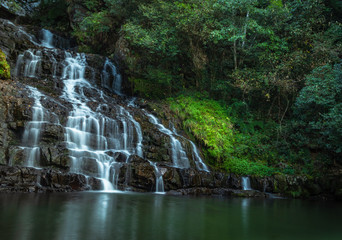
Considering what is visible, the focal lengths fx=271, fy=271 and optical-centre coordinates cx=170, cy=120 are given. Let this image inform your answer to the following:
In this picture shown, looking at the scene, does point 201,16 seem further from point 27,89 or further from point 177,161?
point 27,89

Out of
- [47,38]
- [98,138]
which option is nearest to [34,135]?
[98,138]

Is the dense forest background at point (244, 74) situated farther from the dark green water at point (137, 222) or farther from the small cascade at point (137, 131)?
the dark green water at point (137, 222)

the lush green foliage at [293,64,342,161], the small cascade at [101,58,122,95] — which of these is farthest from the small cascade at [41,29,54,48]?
the lush green foliage at [293,64,342,161]

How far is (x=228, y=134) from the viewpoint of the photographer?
14242mm

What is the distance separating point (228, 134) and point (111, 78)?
329 inches

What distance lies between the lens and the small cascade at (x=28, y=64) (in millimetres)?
14625

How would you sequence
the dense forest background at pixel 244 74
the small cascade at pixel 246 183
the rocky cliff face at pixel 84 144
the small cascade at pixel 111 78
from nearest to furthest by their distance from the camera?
the rocky cliff face at pixel 84 144 < the small cascade at pixel 246 183 < the dense forest background at pixel 244 74 < the small cascade at pixel 111 78

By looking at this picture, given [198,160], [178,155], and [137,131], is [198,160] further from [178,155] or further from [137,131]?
[137,131]

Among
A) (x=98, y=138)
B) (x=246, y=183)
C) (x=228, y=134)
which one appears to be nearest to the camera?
(x=98, y=138)

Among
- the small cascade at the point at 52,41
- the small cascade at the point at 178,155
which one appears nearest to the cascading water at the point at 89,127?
the small cascade at the point at 178,155

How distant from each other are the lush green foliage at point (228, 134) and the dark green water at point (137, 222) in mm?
5823

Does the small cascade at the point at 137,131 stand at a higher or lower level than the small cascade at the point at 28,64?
lower

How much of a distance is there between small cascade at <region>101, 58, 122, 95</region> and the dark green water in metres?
11.1

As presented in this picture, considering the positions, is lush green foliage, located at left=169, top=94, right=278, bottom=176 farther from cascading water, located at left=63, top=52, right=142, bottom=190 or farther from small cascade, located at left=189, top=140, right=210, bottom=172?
cascading water, located at left=63, top=52, right=142, bottom=190
